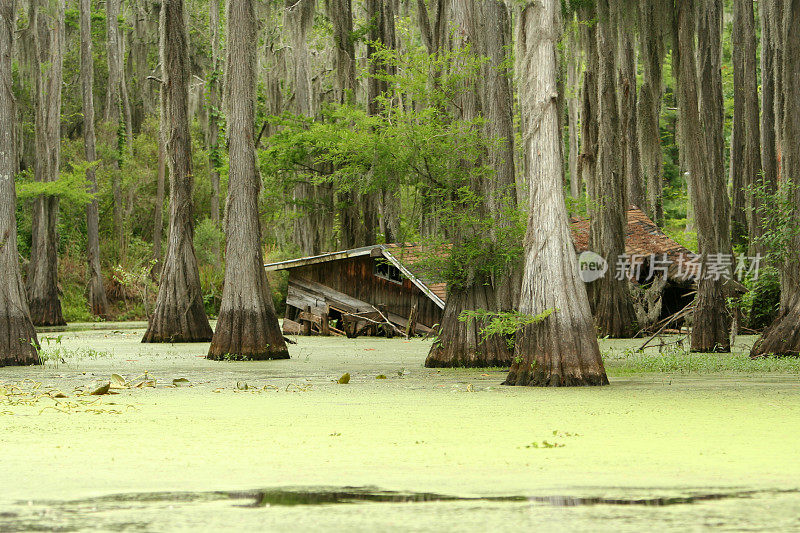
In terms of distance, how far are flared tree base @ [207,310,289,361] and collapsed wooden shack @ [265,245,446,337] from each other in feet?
24.2

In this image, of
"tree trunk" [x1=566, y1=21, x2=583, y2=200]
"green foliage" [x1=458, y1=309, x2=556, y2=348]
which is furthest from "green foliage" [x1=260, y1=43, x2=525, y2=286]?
"tree trunk" [x1=566, y1=21, x2=583, y2=200]

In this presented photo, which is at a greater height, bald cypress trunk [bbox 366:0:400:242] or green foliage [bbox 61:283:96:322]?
bald cypress trunk [bbox 366:0:400:242]

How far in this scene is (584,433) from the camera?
6680mm

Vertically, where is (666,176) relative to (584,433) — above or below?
above

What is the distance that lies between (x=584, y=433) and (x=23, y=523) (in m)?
3.89

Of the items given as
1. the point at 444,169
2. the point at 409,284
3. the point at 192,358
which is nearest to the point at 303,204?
the point at 409,284

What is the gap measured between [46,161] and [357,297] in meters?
13.4

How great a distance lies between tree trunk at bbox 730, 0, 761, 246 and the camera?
2542cm

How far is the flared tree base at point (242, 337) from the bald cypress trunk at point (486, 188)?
3068mm

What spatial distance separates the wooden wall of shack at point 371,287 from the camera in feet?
81.5

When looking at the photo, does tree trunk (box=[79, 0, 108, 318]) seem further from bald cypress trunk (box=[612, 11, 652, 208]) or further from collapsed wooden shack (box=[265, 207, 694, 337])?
bald cypress trunk (box=[612, 11, 652, 208])

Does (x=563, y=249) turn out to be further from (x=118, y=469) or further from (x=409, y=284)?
(x=409, y=284)

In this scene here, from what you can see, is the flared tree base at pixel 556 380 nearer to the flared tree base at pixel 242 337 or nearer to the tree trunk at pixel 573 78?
the flared tree base at pixel 242 337

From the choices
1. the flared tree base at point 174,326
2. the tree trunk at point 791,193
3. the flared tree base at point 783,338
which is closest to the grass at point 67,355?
the flared tree base at point 174,326
